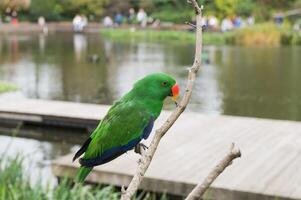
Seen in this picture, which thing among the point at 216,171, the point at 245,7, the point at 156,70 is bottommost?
the point at 156,70

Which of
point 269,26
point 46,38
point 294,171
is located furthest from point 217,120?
point 46,38

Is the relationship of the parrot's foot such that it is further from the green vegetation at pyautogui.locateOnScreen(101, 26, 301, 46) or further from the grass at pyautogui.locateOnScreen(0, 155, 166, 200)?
the green vegetation at pyautogui.locateOnScreen(101, 26, 301, 46)

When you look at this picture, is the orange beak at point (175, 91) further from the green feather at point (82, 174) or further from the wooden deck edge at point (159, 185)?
the wooden deck edge at point (159, 185)

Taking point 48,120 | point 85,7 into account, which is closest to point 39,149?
point 48,120

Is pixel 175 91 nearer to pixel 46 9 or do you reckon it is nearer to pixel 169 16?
pixel 169 16

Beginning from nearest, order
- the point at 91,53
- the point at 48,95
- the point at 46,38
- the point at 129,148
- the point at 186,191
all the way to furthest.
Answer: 1. the point at 129,148
2. the point at 186,191
3. the point at 48,95
4. the point at 91,53
5. the point at 46,38

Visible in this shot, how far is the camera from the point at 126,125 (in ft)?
2.65

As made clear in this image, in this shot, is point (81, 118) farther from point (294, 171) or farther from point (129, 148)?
point (129, 148)

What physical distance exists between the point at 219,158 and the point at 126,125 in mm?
A: 6208

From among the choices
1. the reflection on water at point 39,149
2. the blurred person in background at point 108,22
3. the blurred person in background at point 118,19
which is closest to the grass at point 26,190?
the reflection on water at point 39,149

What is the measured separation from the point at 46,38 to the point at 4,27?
6400 millimetres

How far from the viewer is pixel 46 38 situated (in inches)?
1305

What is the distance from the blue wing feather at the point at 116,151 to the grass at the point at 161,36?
30.0 meters

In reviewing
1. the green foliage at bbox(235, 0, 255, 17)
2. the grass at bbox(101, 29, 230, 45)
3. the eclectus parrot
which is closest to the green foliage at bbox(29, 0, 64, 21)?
the grass at bbox(101, 29, 230, 45)
